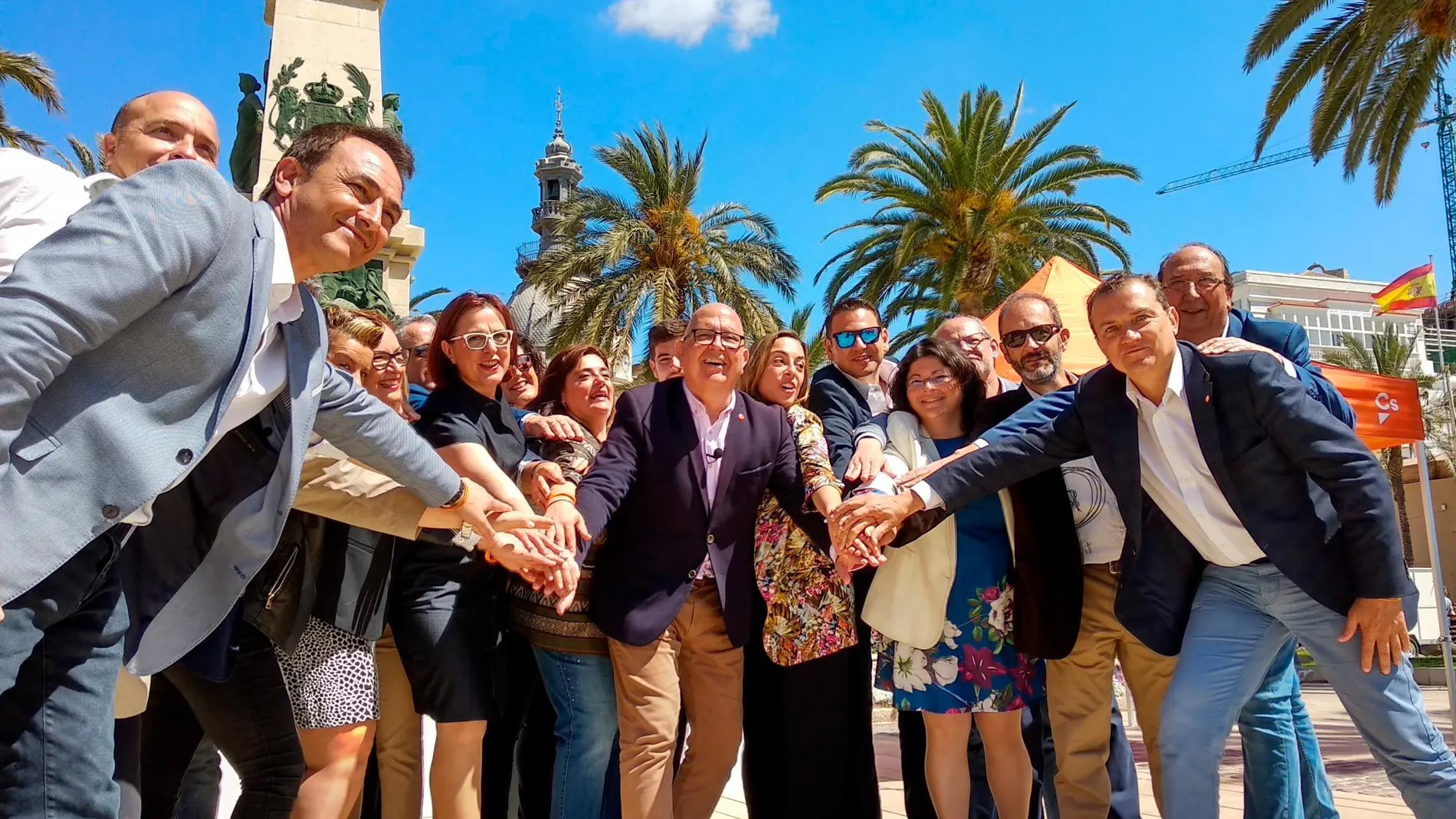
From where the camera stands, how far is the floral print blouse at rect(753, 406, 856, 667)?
405cm

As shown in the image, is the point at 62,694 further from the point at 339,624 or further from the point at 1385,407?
the point at 1385,407

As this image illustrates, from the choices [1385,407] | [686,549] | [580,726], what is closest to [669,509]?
[686,549]

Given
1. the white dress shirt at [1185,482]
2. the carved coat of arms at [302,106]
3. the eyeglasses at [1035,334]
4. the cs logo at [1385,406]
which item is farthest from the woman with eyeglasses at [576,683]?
the carved coat of arms at [302,106]

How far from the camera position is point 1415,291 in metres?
13.4

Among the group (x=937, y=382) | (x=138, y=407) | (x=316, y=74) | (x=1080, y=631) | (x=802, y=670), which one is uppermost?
(x=316, y=74)

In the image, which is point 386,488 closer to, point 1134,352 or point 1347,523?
point 1134,352

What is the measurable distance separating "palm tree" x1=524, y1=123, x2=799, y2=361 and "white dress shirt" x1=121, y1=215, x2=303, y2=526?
16105 mm

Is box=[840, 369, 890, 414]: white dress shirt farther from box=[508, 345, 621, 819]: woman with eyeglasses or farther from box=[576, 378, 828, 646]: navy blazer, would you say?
box=[508, 345, 621, 819]: woman with eyeglasses

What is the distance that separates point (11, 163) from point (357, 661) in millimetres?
1913

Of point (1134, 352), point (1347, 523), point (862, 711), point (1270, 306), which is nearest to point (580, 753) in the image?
point (862, 711)

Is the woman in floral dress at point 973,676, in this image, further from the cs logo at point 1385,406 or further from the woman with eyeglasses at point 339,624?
the cs logo at point 1385,406

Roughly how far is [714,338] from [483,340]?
0.93 meters

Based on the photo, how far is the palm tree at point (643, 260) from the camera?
1888cm

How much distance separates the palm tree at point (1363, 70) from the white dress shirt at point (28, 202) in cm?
1394
